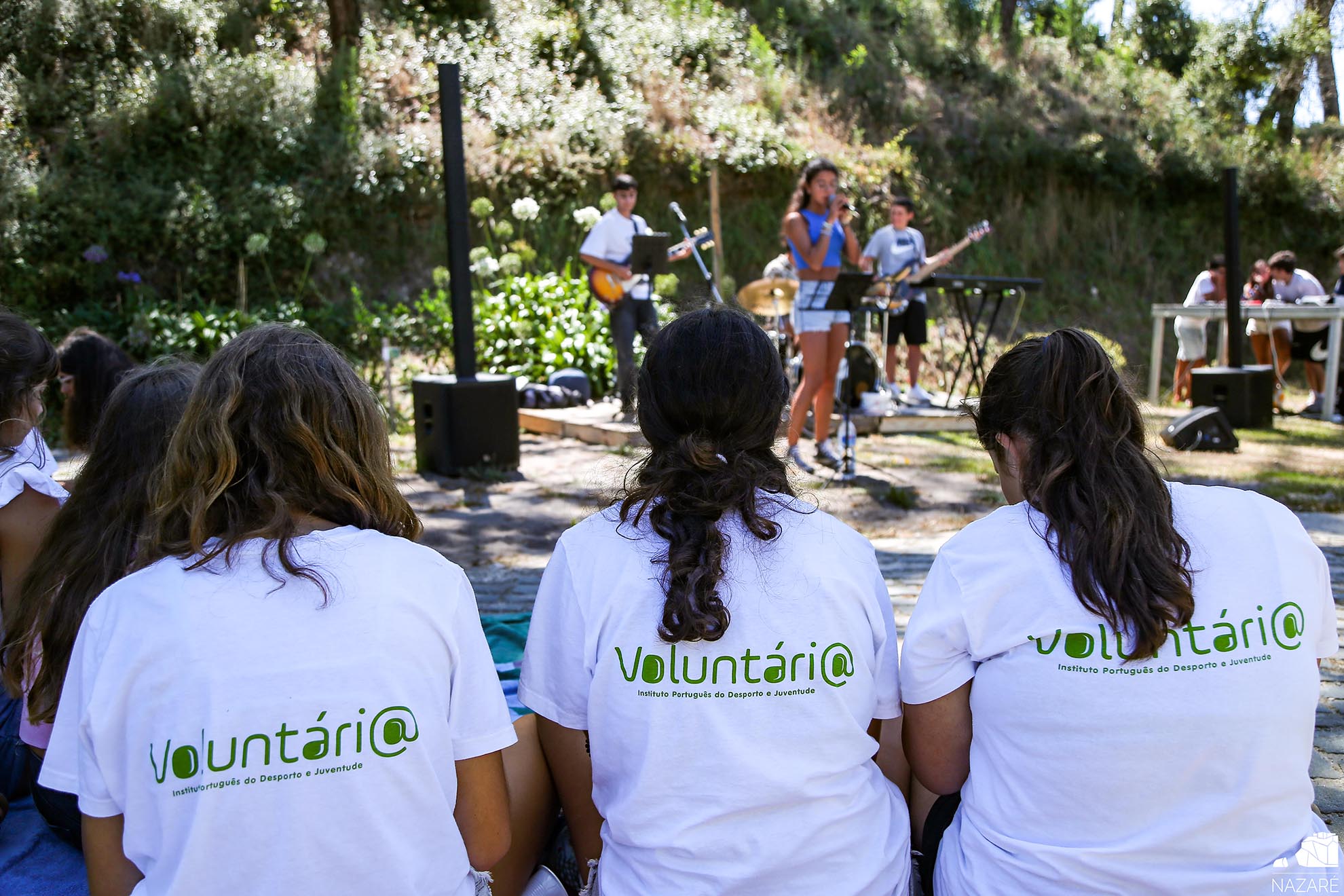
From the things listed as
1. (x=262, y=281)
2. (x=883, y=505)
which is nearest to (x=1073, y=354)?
(x=883, y=505)

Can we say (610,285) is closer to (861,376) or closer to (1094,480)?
(861,376)

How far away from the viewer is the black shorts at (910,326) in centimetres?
960

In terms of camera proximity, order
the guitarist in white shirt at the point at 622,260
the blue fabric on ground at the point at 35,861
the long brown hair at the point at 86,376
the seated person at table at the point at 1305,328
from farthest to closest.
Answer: the seated person at table at the point at 1305,328, the guitarist in white shirt at the point at 622,260, the long brown hair at the point at 86,376, the blue fabric on ground at the point at 35,861

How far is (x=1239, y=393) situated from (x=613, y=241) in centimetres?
504

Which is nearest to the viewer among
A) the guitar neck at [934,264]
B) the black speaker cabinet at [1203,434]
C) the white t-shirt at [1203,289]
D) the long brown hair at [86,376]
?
the long brown hair at [86,376]

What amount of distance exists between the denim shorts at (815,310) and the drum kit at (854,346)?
7.06ft

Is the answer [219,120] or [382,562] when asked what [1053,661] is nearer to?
[382,562]

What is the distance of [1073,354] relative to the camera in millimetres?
1678

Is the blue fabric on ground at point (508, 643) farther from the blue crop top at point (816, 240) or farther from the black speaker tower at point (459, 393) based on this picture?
the blue crop top at point (816, 240)

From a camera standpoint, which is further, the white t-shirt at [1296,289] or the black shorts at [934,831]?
the white t-shirt at [1296,289]

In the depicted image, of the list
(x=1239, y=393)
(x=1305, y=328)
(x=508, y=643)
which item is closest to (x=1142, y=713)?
(x=508, y=643)

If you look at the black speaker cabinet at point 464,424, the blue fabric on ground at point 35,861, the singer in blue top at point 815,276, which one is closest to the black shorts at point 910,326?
the singer in blue top at point 815,276

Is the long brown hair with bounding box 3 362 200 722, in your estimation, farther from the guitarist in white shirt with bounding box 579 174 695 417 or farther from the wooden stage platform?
the guitarist in white shirt with bounding box 579 174 695 417

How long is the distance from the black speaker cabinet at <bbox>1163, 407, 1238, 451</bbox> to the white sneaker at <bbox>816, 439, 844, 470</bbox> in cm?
258
